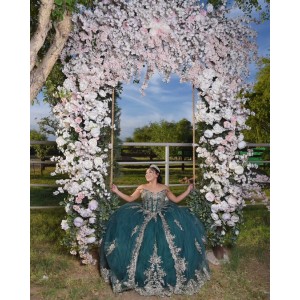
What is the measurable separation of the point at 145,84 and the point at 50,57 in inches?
30.8

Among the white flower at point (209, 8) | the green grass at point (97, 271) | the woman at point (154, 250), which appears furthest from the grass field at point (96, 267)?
the white flower at point (209, 8)

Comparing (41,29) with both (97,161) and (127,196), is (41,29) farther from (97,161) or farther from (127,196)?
(127,196)

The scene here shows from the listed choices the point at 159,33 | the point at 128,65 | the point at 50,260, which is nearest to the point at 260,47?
the point at 159,33

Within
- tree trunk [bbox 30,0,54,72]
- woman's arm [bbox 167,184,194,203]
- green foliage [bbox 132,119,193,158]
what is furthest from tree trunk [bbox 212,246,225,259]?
tree trunk [bbox 30,0,54,72]

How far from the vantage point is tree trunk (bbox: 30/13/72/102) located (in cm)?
363

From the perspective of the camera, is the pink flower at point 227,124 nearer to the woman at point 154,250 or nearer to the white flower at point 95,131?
the woman at point 154,250

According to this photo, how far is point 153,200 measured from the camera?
362 cm

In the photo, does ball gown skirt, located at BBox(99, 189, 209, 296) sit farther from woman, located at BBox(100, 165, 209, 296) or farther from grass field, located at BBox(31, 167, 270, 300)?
grass field, located at BBox(31, 167, 270, 300)

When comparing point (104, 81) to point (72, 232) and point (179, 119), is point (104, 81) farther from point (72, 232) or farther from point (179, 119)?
point (72, 232)

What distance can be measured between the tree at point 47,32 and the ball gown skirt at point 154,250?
1186 millimetres

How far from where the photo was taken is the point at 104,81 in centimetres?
380

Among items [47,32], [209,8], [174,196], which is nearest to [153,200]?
[174,196]

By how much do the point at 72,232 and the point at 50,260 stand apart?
413 millimetres

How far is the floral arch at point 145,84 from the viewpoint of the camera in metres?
3.75
